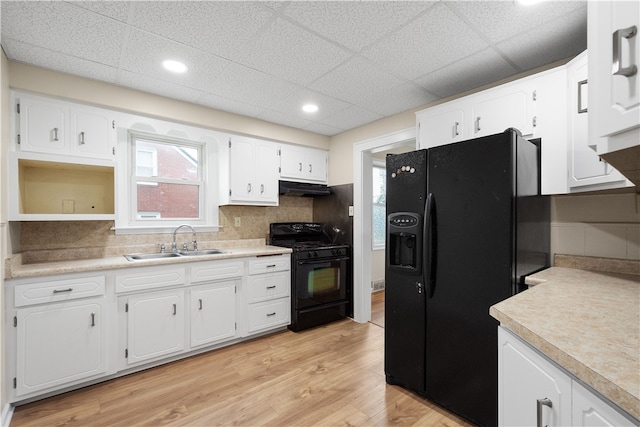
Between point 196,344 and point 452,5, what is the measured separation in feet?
10.2

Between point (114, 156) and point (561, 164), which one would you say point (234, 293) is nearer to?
point (114, 156)

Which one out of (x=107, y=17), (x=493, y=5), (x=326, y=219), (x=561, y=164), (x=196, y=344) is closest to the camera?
(x=493, y=5)

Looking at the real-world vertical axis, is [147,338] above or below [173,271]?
below

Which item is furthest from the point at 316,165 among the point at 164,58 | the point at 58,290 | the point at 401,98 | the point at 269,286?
the point at 58,290

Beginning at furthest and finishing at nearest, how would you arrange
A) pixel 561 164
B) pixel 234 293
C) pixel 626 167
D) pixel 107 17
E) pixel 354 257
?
pixel 354 257 → pixel 234 293 → pixel 561 164 → pixel 107 17 → pixel 626 167

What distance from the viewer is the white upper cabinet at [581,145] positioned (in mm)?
1640

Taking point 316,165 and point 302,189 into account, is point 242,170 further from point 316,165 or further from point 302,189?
point 316,165

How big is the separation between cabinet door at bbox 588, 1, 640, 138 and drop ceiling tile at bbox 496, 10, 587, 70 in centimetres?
114

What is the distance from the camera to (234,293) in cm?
291

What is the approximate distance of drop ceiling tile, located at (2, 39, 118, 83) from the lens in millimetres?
1961

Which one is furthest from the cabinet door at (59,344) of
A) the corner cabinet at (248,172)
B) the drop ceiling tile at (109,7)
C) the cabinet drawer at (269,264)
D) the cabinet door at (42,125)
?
the drop ceiling tile at (109,7)

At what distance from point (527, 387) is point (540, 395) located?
A: 0.08m

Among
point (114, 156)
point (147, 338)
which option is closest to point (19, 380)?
point (147, 338)

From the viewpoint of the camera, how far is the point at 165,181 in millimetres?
3084
